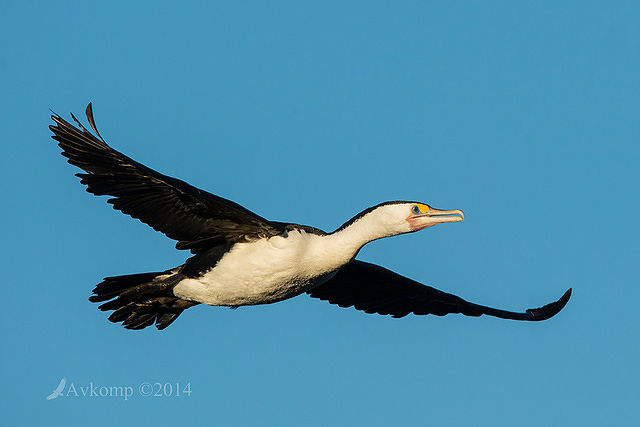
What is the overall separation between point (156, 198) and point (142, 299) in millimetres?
1801

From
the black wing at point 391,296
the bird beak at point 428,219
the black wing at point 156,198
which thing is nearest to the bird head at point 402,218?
the bird beak at point 428,219

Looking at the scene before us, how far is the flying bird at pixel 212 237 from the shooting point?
1037 centimetres

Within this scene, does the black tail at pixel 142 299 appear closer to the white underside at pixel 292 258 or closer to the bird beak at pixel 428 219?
the white underside at pixel 292 258

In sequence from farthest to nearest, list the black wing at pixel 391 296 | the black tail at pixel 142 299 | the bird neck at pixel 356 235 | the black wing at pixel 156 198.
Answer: the black wing at pixel 391 296
the black tail at pixel 142 299
the bird neck at pixel 356 235
the black wing at pixel 156 198

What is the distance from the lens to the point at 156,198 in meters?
10.6

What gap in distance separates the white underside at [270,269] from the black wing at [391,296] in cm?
209

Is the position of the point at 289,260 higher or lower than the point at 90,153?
lower

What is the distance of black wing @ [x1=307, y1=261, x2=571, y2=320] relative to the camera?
13234 millimetres

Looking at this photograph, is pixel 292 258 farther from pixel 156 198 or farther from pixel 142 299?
pixel 142 299

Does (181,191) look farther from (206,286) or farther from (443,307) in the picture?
(443,307)

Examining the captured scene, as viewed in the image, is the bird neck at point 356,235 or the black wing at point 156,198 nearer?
the black wing at point 156,198

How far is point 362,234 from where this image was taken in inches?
424

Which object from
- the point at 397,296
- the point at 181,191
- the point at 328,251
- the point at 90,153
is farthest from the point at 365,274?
the point at 90,153

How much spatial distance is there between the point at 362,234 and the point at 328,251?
0.41 meters
